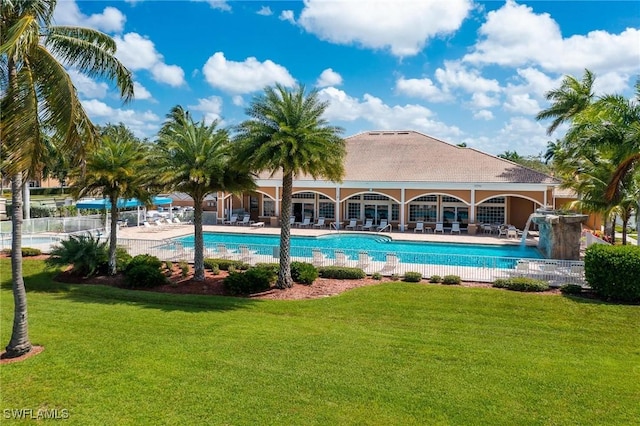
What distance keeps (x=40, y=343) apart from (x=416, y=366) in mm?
8064

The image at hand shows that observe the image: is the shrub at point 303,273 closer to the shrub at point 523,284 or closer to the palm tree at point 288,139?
the palm tree at point 288,139

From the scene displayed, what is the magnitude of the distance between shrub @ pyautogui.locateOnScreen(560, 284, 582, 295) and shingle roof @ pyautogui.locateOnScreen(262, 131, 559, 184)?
16.8 meters

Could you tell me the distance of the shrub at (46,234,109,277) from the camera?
16.5 meters

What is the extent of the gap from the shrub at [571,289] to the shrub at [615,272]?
41 cm

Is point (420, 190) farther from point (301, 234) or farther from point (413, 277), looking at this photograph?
point (413, 277)

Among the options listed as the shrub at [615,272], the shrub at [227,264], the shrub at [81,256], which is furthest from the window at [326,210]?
the shrub at [615,272]

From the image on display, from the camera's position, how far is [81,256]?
1658 centimetres

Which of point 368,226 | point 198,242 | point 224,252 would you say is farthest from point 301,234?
point 198,242

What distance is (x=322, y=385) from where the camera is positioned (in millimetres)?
7520

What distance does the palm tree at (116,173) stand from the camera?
1563 cm

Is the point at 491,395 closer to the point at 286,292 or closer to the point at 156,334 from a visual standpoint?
the point at 156,334

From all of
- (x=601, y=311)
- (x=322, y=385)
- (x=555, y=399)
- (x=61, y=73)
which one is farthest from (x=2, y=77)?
(x=601, y=311)

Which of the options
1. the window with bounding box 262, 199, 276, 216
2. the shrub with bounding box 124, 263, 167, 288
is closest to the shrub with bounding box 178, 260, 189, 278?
the shrub with bounding box 124, 263, 167, 288

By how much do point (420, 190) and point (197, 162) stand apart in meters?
19.9
